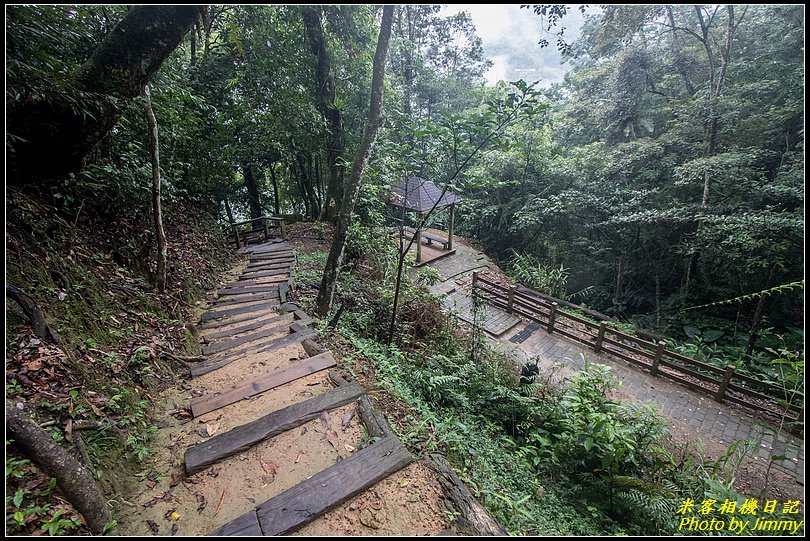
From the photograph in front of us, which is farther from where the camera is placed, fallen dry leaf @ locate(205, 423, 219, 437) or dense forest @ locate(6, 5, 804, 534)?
dense forest @ locate(6, 5, 804, 534)

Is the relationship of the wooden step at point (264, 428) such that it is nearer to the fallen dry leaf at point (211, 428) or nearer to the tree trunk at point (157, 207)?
the fallen dry leaf at point (211, 428)

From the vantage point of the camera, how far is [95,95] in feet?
10.4

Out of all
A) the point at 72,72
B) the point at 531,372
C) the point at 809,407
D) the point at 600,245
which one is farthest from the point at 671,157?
the point at 72,72

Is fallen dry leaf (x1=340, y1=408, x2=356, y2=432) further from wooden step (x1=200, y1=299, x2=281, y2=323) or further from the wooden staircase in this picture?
wooden step (x1=200, y1=299, x2=281, y2=323)

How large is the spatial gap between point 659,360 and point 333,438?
7.51m

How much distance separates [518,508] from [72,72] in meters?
5.73

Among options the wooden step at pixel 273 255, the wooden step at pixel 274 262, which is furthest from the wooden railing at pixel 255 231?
the wooden step at pixel 274 262

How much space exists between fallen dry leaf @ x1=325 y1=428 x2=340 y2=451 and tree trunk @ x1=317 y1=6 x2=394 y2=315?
2845mm

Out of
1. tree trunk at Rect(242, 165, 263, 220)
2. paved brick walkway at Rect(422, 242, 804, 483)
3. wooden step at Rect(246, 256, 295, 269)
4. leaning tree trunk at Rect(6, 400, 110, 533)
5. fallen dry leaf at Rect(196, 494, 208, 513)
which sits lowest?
paved brick walkway at Rect(422, 242, 804, 483)

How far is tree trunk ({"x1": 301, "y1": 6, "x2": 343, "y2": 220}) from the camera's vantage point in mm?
8711

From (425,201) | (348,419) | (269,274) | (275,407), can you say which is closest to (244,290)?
(269,274)

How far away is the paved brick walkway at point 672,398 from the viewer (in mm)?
5391

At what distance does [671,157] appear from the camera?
1030cm

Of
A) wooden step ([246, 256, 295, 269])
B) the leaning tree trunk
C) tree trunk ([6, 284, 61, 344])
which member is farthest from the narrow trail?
wooden step ([246, 256, 295, 269])
